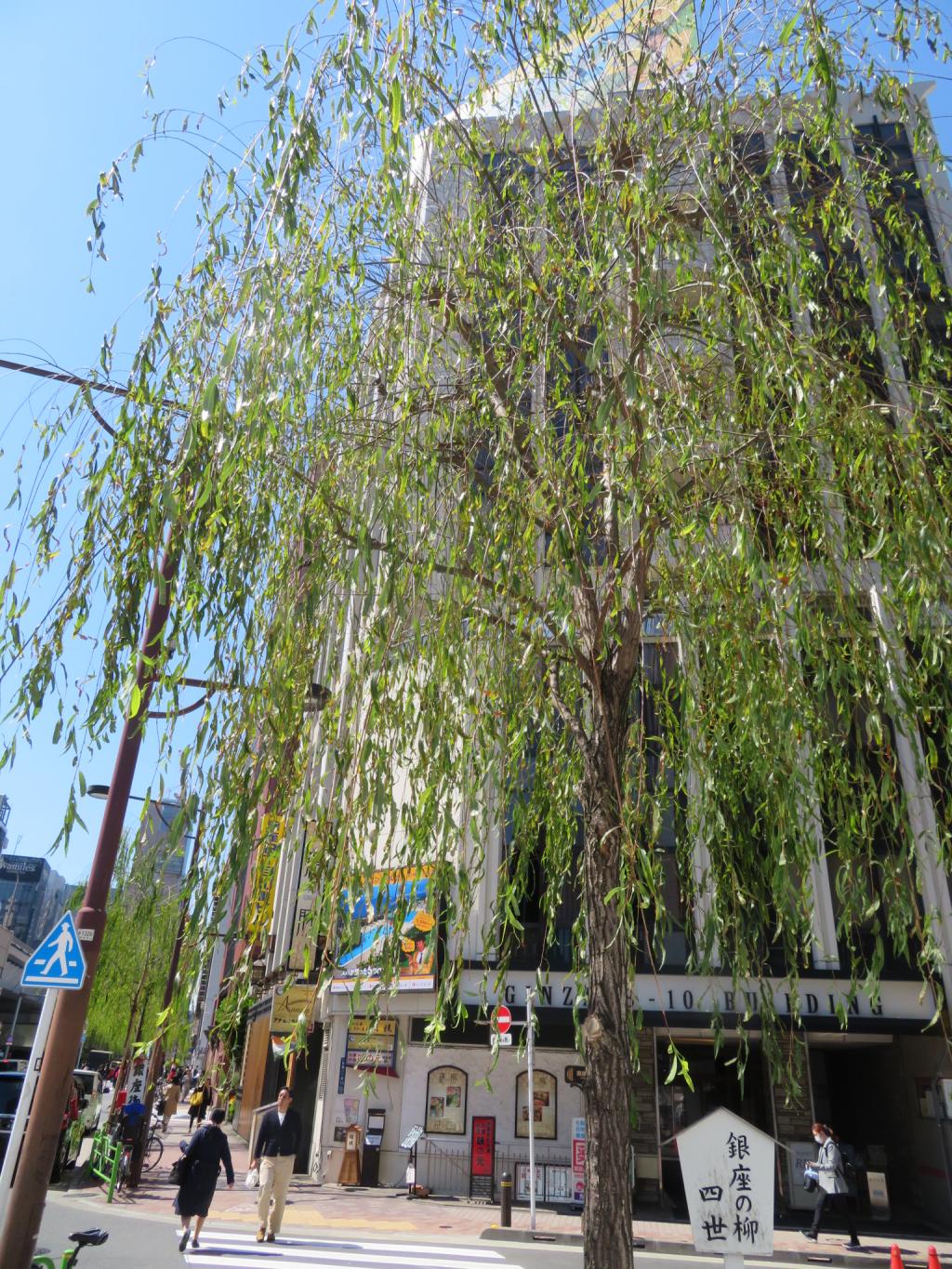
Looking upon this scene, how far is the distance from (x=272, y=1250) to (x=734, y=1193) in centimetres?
805

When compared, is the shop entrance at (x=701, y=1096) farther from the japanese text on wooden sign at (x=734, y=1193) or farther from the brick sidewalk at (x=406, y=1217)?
the japanese text on wooden sign at (x=734, y=1193)

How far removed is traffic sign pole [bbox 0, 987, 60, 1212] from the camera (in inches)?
240

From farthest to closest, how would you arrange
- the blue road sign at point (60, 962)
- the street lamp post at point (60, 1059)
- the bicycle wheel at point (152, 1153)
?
1. the bicycle wheel at point (152, 1153)
2. the blue road sign at point (60, 962)
3. the street lamp post at point (60, 1059)

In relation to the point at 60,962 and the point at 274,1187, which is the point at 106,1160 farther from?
the point at 60,962

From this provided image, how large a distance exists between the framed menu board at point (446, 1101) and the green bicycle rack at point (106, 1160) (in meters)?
5.48

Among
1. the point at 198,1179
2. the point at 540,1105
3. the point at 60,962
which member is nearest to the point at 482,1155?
the point at 540,1105

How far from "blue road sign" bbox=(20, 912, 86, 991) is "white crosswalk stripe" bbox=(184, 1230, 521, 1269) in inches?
190

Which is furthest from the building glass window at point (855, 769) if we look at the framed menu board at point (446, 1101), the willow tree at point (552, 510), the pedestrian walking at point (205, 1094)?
the pedestrian walking at point (205, 1094)

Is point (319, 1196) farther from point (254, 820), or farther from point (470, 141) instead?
point (470, 141)

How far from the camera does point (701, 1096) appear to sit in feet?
57.2

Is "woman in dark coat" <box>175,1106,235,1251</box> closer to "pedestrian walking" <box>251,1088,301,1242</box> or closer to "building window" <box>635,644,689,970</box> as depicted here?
"pedestrian walking" <box>251,1088,301,1242</box>

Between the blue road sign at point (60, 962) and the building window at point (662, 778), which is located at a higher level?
the building window at point (662, 778)

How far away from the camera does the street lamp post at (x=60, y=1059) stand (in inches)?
231

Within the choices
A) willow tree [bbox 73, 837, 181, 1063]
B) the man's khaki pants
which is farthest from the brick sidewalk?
willow tree [bbox 73, 837, 181, 1063]
